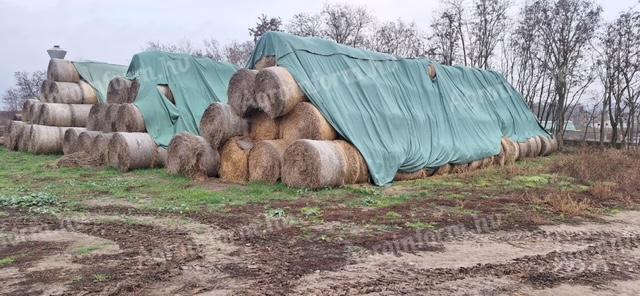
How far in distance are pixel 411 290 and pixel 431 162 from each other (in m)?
8.35

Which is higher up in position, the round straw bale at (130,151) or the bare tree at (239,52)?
the bare tree at (239,52)

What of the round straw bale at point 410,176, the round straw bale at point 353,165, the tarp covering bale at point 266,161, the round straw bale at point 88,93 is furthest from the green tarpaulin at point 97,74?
the round straw bale at point 410,176

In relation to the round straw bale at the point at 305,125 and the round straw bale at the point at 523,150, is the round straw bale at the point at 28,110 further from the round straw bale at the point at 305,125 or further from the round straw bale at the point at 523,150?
the round straw bale at the point at 523,150

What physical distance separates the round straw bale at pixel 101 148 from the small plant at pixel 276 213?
7.51 m

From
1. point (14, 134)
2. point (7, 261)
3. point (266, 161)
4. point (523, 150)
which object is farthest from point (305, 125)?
point (14, 134)

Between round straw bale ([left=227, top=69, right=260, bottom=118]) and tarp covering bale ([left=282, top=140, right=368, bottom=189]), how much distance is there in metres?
1.75

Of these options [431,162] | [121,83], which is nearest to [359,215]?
[431,162]

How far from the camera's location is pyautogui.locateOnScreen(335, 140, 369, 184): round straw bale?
9.55 m

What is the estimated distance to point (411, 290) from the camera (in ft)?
12.8

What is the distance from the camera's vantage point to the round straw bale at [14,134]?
57.2ft

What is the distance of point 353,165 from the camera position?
966cm

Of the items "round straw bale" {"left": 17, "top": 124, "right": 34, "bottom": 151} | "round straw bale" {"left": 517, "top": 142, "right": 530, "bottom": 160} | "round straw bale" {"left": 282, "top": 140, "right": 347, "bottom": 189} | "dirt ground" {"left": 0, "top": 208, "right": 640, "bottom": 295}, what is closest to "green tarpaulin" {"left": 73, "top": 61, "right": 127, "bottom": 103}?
"round straw bale" {"left": 17, "top": 124, "right": 34, "bottom": 151}

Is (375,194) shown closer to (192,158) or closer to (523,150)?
(192,158)

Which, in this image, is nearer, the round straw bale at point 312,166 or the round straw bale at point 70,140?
the round straw bale at point 312,166
